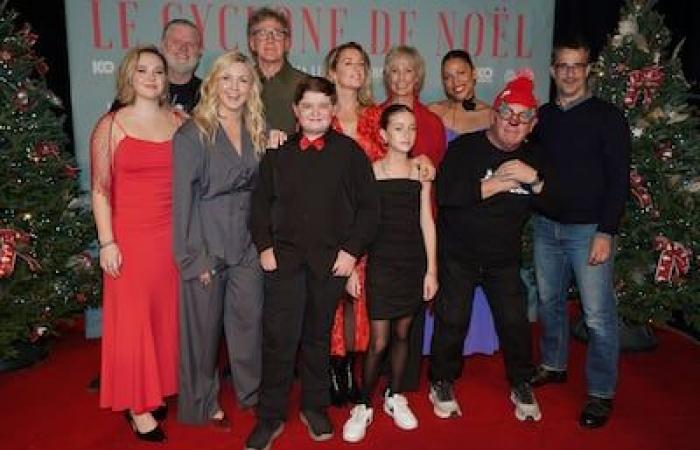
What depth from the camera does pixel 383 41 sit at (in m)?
5.18

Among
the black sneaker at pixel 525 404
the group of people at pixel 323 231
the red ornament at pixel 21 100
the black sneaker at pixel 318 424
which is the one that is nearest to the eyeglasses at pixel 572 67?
the group of people at pixel 323 231

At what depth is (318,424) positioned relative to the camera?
3.41 m

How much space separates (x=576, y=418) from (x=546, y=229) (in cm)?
109

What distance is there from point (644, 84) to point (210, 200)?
3.10 m

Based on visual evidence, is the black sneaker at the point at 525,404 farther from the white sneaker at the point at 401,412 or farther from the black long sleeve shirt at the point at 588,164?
the black long sleeve shirt at the point at 588,164

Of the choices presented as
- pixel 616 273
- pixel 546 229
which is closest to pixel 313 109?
pixel 546 229

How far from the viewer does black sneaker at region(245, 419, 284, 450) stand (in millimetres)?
3246

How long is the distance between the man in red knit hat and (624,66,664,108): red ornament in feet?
4.90

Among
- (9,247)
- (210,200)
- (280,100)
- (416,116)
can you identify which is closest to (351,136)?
(416,116)

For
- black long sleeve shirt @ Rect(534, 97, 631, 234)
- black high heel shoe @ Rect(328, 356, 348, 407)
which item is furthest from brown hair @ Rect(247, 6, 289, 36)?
black high heel shoe @ Rect(328, 356, 348, 407)

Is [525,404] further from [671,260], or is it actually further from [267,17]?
[267,17]

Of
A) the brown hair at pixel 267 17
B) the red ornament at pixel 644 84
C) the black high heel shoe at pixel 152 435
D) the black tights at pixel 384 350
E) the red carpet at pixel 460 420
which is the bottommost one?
the red carpet at pixel 460 420

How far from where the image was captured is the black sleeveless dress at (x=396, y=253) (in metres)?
3.28

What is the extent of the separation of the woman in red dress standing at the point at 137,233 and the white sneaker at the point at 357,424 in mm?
975
